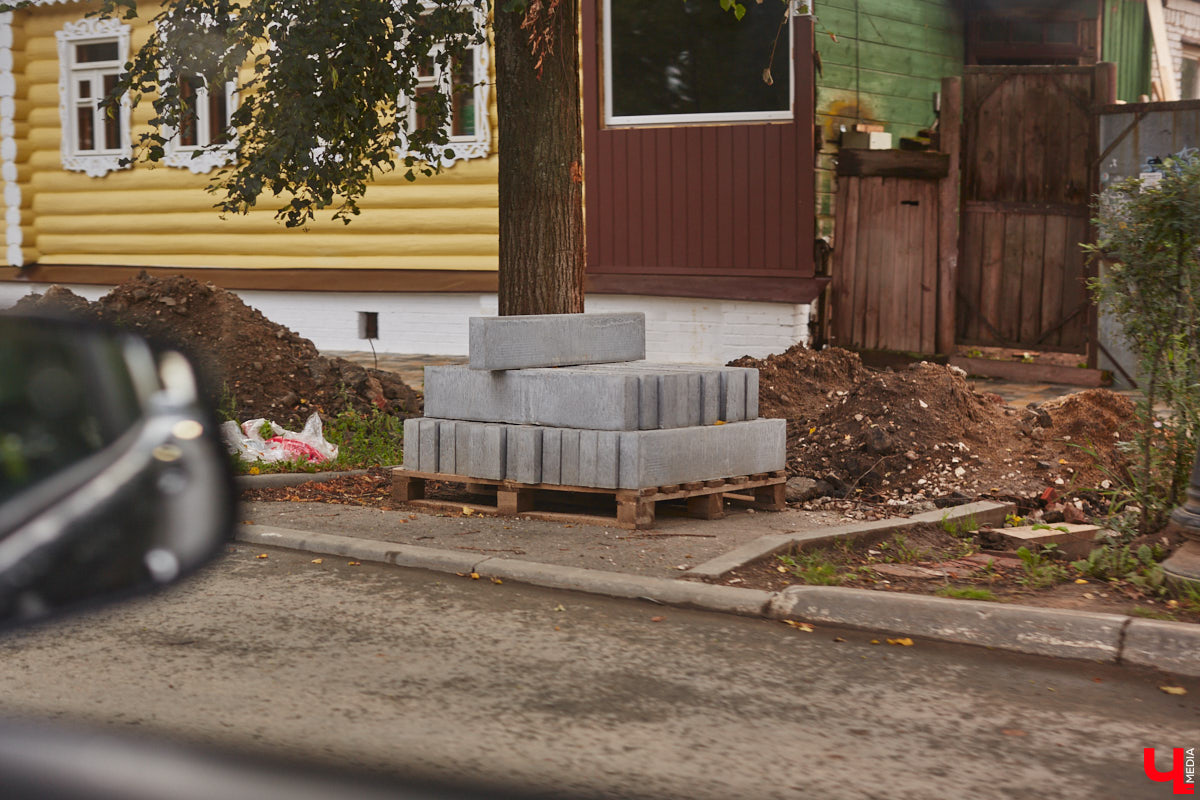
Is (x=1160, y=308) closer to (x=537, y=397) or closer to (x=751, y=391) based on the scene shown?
(x=751, y=391)

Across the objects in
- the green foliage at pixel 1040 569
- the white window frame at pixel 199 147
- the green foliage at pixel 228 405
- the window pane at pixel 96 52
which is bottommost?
the green foliage at pixel 1040 569

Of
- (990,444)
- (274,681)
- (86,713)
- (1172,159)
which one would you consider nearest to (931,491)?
(990,444)

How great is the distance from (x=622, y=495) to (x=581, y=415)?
0.47 m

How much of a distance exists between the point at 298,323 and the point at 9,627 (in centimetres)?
1673

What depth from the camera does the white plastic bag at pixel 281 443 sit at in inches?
373

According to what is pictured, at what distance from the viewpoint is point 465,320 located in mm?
16672

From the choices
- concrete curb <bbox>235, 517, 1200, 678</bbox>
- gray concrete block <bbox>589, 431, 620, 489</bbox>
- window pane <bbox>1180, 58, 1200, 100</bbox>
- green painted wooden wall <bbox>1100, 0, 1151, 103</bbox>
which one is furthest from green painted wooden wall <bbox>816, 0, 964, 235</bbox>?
concrete curb <bbox>235, 517, 1200, 678</bbox>

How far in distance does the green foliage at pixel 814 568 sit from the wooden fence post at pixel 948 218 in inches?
287

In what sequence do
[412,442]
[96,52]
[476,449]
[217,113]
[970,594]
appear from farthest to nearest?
[96,52], [217,113], [412,442], [476,449], [970,594]

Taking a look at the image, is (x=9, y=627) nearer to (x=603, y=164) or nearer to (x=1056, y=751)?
(x=1056, y=751)

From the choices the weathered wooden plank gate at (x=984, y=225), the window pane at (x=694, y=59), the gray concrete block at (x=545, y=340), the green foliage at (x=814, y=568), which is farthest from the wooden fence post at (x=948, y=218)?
the green foliage at (x=814, y=568)

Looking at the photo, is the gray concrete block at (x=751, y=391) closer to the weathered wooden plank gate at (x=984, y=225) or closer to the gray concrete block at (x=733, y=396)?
the gray concrete block at (x=733, y=396)

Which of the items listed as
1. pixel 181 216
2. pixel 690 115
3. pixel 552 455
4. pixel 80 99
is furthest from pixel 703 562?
pixel 80 99

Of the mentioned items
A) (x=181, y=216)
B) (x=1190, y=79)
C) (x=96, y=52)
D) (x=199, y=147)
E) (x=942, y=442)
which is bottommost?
(x=942, y=442)
